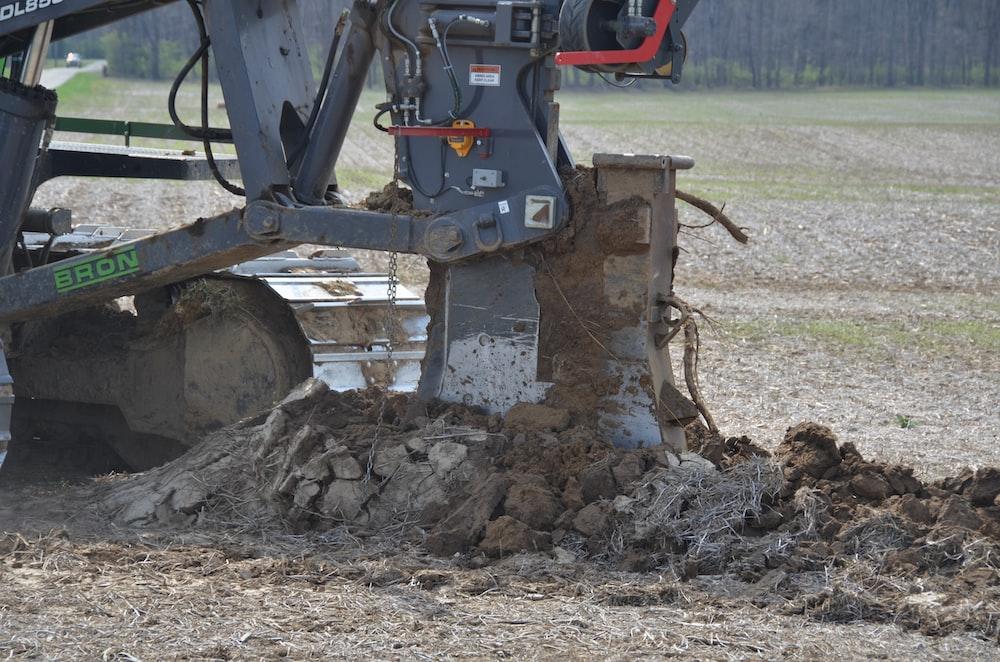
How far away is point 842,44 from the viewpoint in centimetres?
4438

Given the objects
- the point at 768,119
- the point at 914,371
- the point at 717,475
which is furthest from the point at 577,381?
the point at 768,119

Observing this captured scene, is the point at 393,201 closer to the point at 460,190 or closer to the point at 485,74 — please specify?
the point at 460,190

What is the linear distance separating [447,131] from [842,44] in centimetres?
4145

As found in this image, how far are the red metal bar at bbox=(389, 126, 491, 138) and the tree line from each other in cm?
3892

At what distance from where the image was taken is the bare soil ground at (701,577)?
4227mm

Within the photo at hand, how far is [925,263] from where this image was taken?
14664 millimetres

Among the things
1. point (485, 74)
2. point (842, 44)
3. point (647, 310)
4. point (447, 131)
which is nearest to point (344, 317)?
point (447, 131)

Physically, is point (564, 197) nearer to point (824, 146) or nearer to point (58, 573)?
point (58, 573)

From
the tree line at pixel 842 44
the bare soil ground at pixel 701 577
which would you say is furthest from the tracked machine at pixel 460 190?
the tree line at pixel 842 44

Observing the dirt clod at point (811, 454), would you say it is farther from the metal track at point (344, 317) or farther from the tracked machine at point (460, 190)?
→ the metal track at point (344, 317)

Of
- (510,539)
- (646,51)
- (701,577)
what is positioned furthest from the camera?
(646,51)

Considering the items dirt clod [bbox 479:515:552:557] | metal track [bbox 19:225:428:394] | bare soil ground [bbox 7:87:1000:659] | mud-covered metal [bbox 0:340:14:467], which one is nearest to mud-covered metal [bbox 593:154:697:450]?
dirt clod [bbox 479:515:552:557]

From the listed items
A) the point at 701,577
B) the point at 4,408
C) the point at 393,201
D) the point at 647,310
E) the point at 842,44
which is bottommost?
the point at 701,577

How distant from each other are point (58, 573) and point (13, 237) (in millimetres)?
2028
